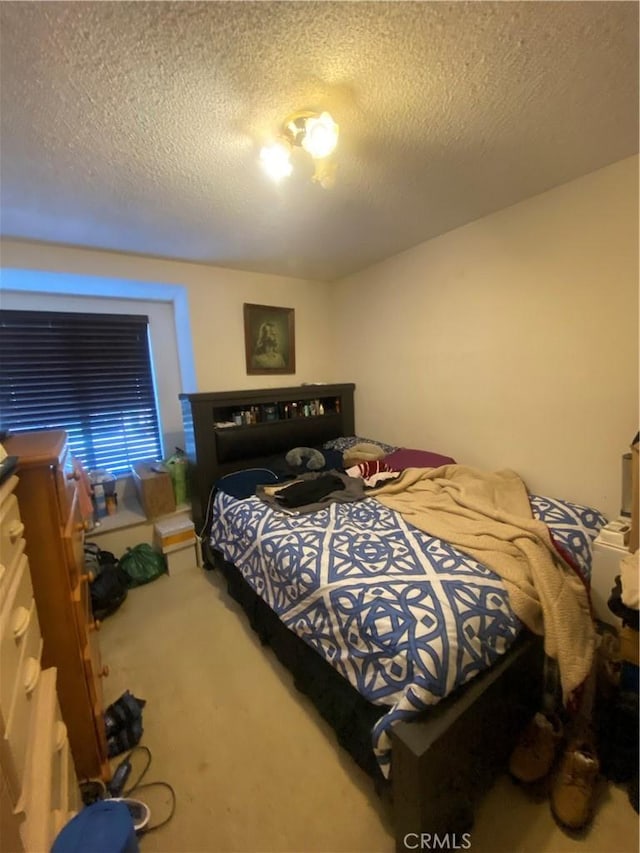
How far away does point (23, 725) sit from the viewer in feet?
2.48

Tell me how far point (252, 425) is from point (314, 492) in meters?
1.00

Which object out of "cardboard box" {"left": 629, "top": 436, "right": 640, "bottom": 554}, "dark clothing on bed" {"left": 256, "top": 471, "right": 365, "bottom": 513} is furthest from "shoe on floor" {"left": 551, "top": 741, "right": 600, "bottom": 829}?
"dark clothing on bed" {"left": 256, "top": 471, "right": 365, "bottom": 513}

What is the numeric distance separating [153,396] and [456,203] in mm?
2796

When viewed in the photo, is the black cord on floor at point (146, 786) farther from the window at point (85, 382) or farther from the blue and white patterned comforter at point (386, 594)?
the window at point (85, 382)

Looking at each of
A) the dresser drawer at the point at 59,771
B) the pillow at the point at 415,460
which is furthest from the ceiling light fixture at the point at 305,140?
the dresser drawer at the point at 59,771

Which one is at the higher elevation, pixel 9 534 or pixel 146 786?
pixel 9 534

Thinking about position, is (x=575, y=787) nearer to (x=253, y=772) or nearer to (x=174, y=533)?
(x=253, y=772)

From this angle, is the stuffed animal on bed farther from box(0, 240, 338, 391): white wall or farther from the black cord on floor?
the black cord on floor

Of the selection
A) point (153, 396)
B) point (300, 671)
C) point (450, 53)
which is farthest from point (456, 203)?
point (153, 396)

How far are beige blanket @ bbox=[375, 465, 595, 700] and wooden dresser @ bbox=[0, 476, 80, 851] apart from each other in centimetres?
136

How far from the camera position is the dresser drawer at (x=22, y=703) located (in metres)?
0.68

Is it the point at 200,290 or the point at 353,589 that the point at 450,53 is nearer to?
the point at 353,589

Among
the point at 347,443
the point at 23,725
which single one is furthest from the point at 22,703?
the point at 347,443

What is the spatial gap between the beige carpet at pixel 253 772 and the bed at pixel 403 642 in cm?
11
